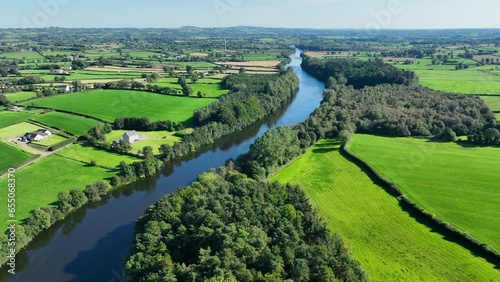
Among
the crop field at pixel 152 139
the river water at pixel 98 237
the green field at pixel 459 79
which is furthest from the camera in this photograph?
the green field at pixel 459 79

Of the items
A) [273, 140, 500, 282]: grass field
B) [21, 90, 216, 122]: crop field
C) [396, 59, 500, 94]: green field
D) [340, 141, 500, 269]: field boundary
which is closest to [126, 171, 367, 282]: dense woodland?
[273, 140, 500, 282]: grass field

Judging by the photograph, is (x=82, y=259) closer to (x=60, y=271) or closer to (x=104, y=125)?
(x=60, y=271)

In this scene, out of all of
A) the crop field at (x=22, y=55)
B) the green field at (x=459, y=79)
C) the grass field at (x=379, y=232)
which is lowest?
the grass field at (x=379, y=232)

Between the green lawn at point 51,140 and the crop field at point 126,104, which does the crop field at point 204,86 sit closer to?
the crop field at point 126,104

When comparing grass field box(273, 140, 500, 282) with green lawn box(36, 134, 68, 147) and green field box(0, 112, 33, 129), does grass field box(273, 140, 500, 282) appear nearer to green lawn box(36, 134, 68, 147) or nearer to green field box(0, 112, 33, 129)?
green lawn box(36, 134, 68, 147)

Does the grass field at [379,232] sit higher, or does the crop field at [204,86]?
the crop field at [204,86]

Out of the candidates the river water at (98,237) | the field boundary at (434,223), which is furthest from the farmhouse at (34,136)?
the field boundary at (434,223)

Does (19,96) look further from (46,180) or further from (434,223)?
(434,223)
